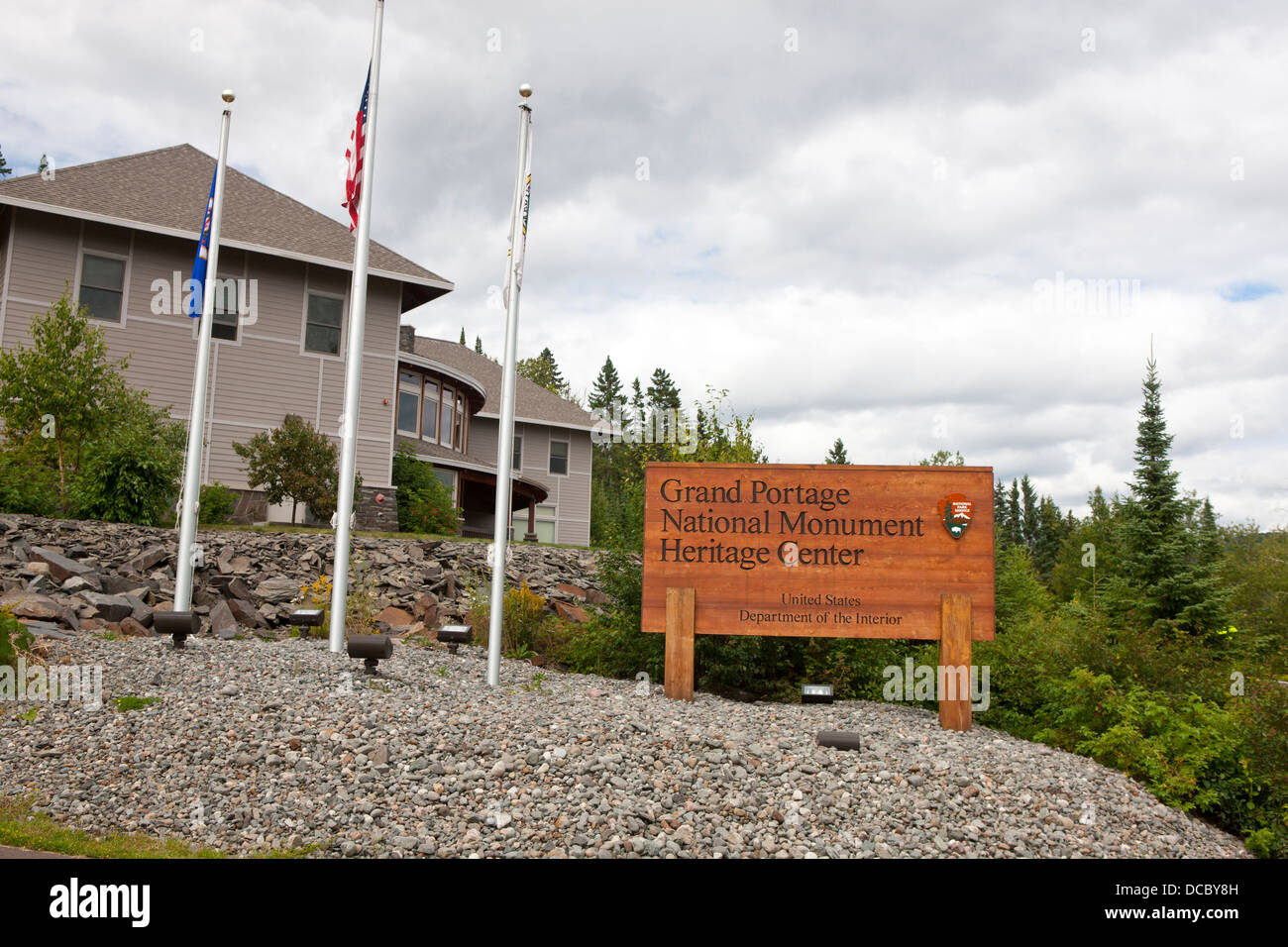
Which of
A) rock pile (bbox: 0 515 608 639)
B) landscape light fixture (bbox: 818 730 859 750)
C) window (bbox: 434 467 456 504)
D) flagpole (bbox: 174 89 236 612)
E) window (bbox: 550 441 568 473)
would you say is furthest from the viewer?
window (bbox: 550 441 568 473)

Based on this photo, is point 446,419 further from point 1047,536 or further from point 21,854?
point 1047,536

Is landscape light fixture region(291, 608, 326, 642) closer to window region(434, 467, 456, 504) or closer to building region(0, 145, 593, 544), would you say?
building region(0, 145, 593, 544)

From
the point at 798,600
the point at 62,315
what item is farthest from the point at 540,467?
the point at 798,600

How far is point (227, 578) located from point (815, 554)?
8.39m

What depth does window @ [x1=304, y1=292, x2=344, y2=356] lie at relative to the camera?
2100 centimetres

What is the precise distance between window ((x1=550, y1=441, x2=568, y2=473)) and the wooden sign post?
26375 mm

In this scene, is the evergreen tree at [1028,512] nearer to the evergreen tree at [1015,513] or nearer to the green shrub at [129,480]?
the evergreen tree at [1015,513]

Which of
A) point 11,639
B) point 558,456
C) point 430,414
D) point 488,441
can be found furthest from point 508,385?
point 558,456

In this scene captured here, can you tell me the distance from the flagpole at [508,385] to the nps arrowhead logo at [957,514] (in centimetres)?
396

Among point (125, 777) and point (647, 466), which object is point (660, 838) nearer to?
point (125, 777)

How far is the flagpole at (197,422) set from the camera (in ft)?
32.1

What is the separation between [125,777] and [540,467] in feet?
94.3

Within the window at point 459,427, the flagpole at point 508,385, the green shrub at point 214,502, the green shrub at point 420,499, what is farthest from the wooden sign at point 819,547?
the window at point 459,427

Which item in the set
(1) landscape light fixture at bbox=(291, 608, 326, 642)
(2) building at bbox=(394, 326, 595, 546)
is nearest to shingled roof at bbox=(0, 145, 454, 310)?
(2) building at bbox=(394, 326, 595, 546)
